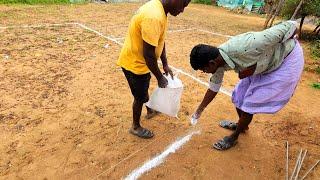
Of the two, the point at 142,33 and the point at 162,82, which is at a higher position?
the point at 142,33

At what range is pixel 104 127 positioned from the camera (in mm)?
3922

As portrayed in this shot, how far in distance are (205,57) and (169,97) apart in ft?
2.78

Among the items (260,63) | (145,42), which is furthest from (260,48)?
(145,42)

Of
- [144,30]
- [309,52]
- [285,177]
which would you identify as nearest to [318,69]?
[309,52]

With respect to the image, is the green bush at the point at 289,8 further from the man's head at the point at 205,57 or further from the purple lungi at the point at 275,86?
the man's head at the point at 205,57

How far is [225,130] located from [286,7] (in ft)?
31.0

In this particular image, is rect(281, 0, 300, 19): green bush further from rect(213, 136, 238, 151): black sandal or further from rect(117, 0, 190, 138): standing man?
rect(117, 0, 190, 138): standing man

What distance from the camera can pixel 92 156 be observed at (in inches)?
132

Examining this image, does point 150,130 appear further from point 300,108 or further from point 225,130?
point 300,108

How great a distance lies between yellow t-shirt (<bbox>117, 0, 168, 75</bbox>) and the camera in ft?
9.12

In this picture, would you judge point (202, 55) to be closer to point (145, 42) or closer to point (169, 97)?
point (145, 42)

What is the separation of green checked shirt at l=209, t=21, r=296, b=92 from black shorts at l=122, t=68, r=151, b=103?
0.87 m

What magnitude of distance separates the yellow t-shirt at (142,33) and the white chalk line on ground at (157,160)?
3.11ft

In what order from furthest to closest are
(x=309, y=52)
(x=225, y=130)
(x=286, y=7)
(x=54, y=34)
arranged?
1. (x=286, y=7)
2. (x=309, y=52)
3. (x=54, y=34)
4. (x=225, y=130)
